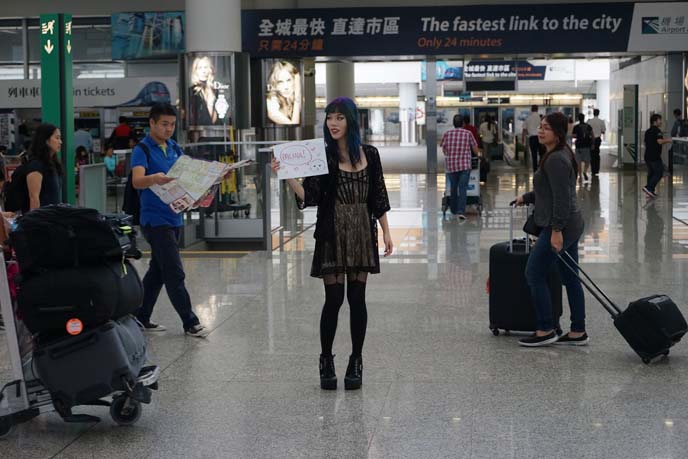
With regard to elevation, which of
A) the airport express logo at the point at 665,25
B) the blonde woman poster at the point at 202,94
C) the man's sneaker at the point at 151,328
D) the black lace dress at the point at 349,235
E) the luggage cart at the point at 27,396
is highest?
the airport express logo at the point at 665,25

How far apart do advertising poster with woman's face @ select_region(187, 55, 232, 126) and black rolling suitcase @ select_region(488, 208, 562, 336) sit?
15558mm

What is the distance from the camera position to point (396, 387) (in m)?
6.23

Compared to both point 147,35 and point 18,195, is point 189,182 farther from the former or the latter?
point 147,35

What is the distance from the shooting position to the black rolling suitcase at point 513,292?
24.6ft

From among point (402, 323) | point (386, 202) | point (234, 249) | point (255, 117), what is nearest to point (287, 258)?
point (234, 249)

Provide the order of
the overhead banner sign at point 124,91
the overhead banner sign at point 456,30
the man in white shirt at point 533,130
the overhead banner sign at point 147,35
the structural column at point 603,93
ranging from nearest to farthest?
the overhead banner sign at point 456,30 < the overhead banner sign at point 147,35 < the overhead banner sign at point 124,91 < the man in white shirt at point 533,130 < the structural column at point 603,93

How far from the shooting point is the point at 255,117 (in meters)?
25.2

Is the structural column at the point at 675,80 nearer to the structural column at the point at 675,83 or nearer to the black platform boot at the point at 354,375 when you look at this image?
the structural column at the point at 675,83

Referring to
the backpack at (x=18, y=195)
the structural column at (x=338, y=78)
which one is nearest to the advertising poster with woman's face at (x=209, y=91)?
the structural column at (x=338, y=78)

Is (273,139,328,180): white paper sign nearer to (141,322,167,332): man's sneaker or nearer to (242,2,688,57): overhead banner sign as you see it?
(141,322,167,332): man's sneaker

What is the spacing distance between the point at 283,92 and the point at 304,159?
19.9m

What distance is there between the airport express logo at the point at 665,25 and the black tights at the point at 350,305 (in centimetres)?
2024

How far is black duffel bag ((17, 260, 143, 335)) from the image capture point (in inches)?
203

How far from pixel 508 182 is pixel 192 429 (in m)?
21.2
